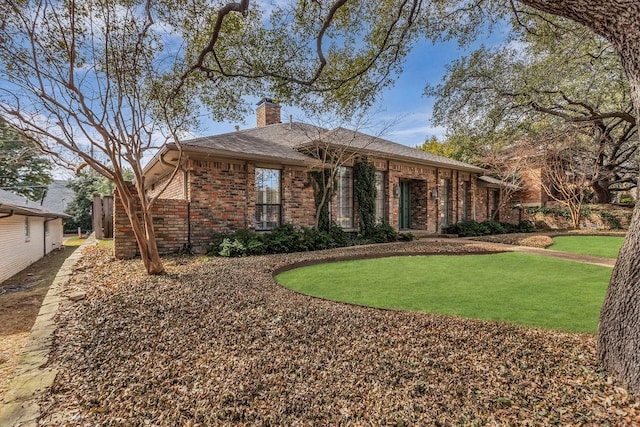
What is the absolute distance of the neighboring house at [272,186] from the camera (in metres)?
8.44

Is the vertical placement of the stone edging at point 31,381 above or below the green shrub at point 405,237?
below

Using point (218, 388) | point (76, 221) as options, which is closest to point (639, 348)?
point (218, 388)

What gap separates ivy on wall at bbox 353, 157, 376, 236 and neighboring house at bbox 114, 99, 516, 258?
0.23m

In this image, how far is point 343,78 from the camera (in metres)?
5.79

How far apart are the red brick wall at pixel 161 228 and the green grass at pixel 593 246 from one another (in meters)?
11.1

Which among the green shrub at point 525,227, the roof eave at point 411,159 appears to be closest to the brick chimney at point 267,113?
the roof eave at point 411,159

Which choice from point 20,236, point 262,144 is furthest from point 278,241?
point 20,236

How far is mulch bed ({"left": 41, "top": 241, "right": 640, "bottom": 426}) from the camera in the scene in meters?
1.84

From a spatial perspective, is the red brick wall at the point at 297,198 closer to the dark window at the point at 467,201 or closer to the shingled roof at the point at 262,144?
the shingled roof at the point at 262,144

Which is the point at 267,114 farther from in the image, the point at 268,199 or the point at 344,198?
the point at 268,199

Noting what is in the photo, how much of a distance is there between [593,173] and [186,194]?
18737 mm

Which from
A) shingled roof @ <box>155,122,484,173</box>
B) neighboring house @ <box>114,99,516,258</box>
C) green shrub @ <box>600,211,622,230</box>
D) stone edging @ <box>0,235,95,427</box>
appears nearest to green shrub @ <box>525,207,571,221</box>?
green shrub @ <box>600,211,622,230</box>

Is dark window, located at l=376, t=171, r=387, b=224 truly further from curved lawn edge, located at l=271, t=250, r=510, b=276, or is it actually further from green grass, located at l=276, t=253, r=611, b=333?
green grass, located at l=276, t=253, r=611, b=333

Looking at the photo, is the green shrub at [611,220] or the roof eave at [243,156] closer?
Answer: the roof eave at [243,156]
